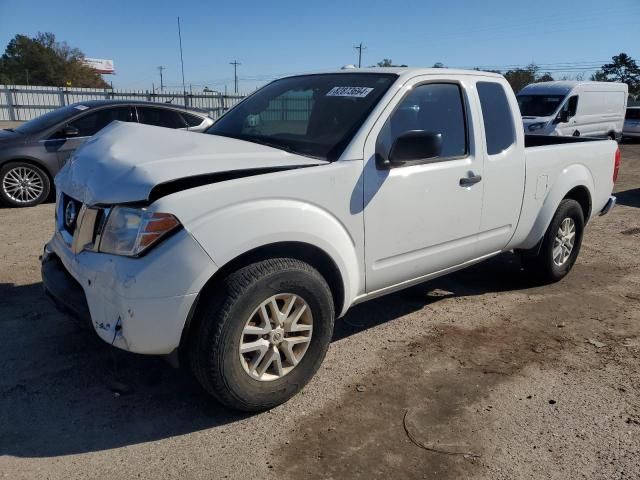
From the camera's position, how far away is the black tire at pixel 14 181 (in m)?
7.77

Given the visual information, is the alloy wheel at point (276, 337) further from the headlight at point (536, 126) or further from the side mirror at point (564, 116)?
the side mirror at point (564, 116)

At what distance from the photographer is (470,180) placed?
3.79 m

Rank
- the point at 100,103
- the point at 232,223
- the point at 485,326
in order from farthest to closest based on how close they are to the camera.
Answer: the point at 100,103
the point at 485,326
the point at 232,223

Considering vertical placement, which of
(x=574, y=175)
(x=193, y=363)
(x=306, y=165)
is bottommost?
(x=193, y=363)

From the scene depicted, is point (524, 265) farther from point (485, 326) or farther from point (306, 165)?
point (306, 165)

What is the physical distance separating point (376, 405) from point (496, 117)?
2431 mm

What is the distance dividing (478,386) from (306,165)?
1.74 meters

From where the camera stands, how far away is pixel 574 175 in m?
Result: 4.88

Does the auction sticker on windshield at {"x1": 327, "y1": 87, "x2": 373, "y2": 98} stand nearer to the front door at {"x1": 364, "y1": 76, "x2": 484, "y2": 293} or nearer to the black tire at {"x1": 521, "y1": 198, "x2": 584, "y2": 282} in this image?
the front door at {"x1": 364, "y1": 76, "x2": 484, "y2": 293}

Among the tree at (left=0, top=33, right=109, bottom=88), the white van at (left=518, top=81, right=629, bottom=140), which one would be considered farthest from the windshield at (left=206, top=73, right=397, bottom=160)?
the tree at (left=0, top=33, right=109, bottom=88)

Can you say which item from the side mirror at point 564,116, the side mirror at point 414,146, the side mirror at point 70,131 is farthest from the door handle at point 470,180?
the side mirror at point 564,116

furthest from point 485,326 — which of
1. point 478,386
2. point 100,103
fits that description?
point 100,103

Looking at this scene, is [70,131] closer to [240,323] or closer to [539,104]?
[240,323]

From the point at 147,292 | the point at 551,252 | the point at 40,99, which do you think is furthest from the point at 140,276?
the point at 40,99
